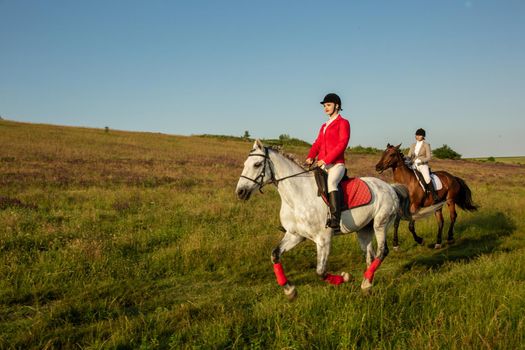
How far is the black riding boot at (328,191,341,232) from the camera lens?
5906 mm

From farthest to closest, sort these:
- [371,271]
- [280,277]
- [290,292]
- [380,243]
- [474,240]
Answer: [474,240] → [380,243] → [371,271] → [280,277] → [290,292]

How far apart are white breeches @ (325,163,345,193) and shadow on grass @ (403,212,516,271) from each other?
335cm

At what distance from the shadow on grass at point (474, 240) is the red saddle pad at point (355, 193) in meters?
2.66

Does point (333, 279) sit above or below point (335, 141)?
below

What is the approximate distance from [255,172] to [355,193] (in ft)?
6.06

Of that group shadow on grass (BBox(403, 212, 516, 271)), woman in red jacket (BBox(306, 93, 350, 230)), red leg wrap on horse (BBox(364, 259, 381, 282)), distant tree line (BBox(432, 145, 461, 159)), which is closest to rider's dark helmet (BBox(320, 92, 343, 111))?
woman in red jacket (BBox(306, 93, 350, 230))

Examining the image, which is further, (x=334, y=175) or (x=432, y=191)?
(x=432, y=191)

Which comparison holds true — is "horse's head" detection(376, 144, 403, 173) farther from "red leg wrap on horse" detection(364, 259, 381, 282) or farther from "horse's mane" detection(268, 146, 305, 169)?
"horse's mane" detection(268, 146, 305, 169)

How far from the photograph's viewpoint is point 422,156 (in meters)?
12.3

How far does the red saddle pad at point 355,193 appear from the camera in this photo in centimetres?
626

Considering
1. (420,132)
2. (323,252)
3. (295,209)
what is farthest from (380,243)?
(420,132)

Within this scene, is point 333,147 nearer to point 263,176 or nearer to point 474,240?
point 263,176

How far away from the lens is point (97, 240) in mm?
8602

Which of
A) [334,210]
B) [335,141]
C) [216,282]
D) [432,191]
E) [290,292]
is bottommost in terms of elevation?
[216,282]
